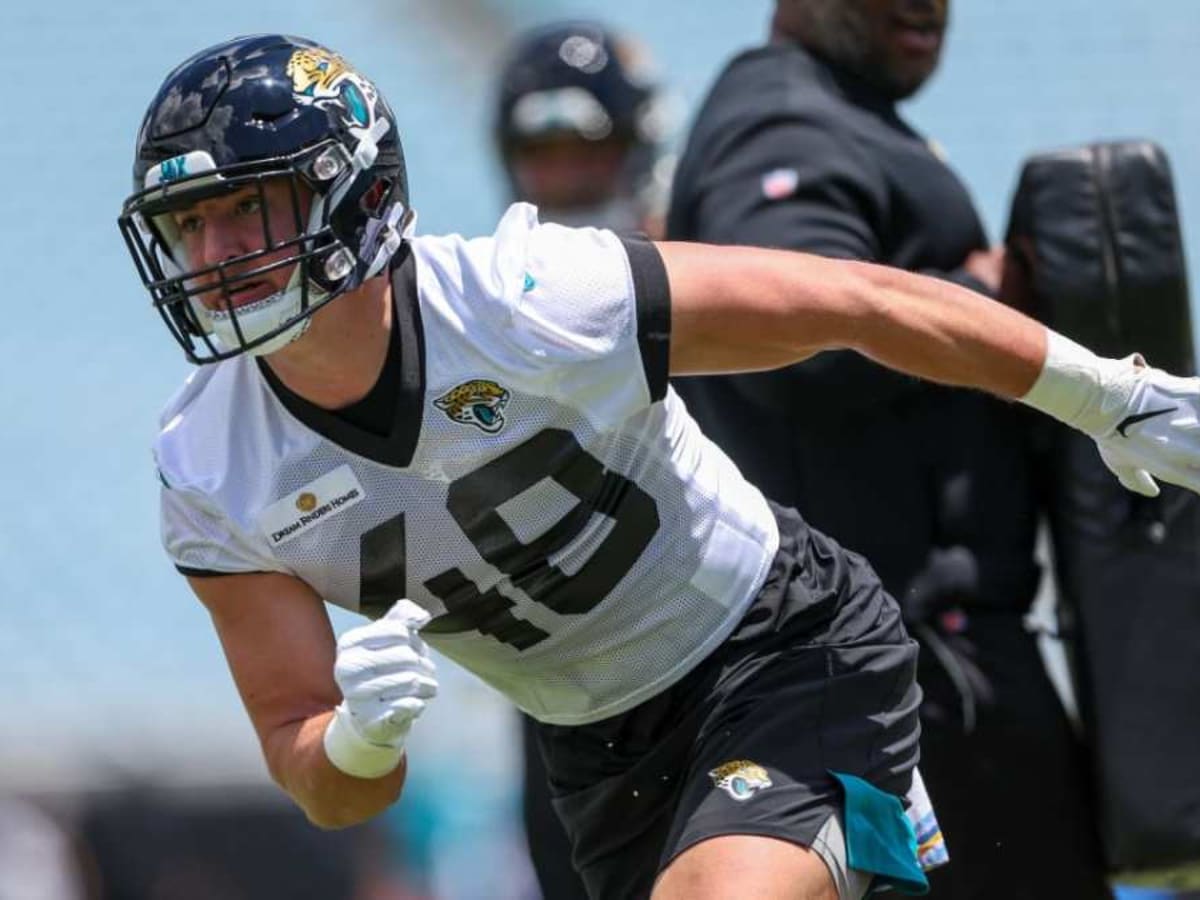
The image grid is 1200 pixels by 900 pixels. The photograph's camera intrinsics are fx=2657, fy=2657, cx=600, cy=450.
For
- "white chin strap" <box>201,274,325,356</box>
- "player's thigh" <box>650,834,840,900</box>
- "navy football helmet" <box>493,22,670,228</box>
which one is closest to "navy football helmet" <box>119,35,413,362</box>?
"white chin strap" <box>201,274,325,356</box>

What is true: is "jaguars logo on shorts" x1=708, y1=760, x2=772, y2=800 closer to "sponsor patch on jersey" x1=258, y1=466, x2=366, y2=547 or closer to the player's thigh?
the player's thigh

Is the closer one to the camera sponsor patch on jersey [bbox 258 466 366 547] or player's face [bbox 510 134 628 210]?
sponsor patch on jersey [bbox 258 466 366 547]

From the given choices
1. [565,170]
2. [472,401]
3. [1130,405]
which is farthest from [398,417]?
[565,170]

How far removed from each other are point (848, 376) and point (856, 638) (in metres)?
0.70

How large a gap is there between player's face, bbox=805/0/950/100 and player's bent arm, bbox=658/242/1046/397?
1252 millimetres

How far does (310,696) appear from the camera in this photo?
363 centimetres

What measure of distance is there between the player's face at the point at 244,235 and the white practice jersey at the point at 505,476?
0.20 meters

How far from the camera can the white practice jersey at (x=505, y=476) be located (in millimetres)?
3615

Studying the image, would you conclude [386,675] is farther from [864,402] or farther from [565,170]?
[565,170]

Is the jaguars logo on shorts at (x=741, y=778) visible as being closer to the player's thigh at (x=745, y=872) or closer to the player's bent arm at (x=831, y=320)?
the player's thigh at (x=745, y=872)

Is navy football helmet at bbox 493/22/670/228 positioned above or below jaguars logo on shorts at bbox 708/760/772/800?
below

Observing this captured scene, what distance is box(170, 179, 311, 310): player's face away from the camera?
11.5ft

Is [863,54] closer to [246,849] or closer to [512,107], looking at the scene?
[512,107]

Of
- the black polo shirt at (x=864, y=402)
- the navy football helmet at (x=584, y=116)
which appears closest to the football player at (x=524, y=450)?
the black polo shirt at (x=864, y=402)
